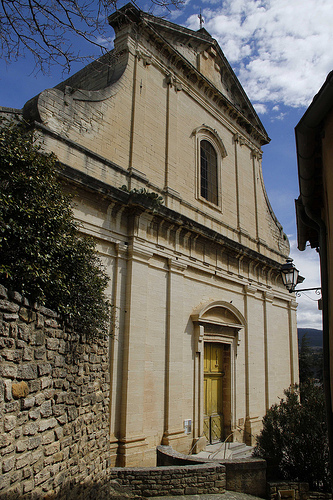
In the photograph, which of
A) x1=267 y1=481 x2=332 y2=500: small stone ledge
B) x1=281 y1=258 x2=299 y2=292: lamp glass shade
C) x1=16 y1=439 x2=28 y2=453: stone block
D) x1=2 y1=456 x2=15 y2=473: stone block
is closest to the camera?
x1=2 y1=456 x2=15 y2=473: stone block

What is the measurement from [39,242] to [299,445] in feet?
24.9

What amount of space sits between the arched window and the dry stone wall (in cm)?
883

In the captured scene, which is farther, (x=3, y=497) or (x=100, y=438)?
(x=100, y=438)

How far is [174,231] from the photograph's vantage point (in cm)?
1128

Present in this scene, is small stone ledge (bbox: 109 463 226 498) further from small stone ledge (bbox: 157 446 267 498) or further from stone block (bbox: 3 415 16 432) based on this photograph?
stone block (bbox: 3 415 16 432)

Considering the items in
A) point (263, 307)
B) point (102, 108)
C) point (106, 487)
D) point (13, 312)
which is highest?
point (102, 108)

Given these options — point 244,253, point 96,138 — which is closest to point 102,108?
point 96,138

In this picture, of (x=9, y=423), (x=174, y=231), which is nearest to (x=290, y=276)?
(x=174, y=231)

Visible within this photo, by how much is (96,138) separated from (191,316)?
535 cm

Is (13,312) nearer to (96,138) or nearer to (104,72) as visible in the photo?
(96,138)

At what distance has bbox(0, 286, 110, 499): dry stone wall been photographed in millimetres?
3799

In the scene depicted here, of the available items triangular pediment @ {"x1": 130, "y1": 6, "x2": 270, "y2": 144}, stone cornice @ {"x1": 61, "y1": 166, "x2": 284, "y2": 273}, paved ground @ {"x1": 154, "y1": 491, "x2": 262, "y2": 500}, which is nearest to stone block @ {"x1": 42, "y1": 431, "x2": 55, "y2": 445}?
paved ground @ {"x1": 154, "y1": 491, "x2": 262, "y2": 500}

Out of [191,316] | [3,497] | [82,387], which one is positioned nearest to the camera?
[3,497]

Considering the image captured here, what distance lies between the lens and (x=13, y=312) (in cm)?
394
